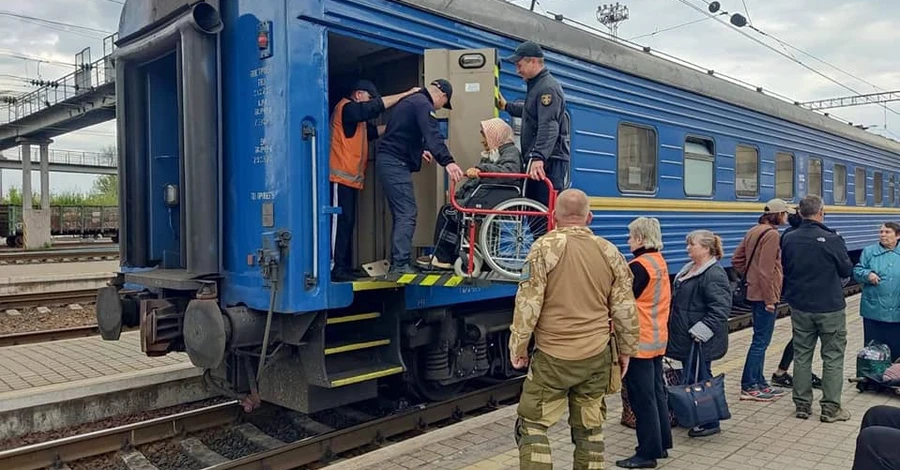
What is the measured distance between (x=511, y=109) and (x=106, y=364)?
4842mm

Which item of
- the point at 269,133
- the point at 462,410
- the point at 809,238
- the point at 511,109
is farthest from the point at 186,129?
the point at 809,238

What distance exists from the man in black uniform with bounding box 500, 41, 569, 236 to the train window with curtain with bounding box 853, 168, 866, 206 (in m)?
11.6

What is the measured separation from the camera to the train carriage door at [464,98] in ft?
17.6

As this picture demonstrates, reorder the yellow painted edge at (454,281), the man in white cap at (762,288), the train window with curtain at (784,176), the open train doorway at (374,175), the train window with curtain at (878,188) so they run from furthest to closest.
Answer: the train window with curtain at (878,188)
the train window with curtain at (784,176)
the man in white cap at (762,288)
the open train doorway at (374,175)
the yellow painted edge at (454,281)

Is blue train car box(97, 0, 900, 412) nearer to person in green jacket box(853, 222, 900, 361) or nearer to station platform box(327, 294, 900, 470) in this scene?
station platform box(327, 294, 900, 470)

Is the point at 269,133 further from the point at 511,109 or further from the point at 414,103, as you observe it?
the point at 511,109

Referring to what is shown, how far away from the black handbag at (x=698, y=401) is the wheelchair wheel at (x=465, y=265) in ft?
5.31

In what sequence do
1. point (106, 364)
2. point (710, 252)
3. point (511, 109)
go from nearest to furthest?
point (710, 252) → point (511, 109) → point (106, 364)

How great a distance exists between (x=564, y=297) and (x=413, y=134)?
7.00 feet

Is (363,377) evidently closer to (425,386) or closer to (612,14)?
(425,386)

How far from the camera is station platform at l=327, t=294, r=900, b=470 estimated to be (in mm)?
4684

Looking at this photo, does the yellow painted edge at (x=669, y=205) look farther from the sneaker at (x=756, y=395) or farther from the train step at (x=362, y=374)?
the train step at (x=362, y=374)

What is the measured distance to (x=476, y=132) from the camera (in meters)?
5.56

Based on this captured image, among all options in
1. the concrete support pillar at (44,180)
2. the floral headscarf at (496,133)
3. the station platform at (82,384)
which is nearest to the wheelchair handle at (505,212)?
the floral headscarf at (496,133)
